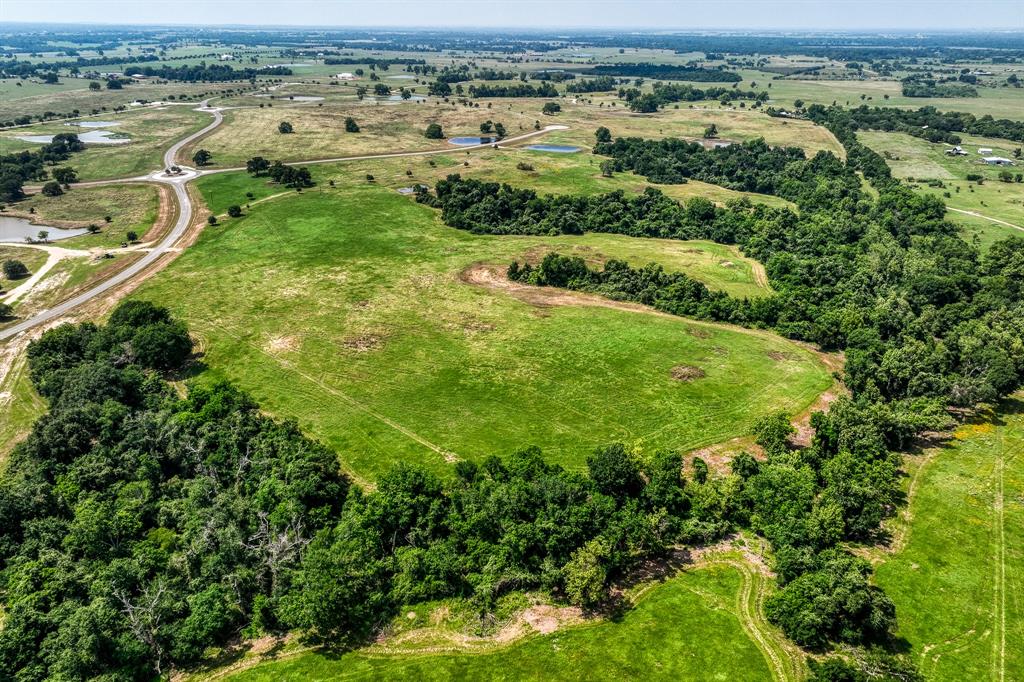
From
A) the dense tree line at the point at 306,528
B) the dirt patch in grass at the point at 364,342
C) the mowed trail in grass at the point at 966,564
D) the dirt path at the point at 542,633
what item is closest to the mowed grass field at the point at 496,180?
the dirt patch in grass at the point at 364,342

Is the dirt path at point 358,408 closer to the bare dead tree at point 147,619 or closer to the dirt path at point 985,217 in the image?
the bare dead tree at point 147,619

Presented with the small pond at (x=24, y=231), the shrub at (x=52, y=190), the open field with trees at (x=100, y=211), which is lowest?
the small pond at (x=24, y=231)

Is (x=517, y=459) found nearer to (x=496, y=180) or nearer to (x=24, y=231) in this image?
(x=496, y=180)

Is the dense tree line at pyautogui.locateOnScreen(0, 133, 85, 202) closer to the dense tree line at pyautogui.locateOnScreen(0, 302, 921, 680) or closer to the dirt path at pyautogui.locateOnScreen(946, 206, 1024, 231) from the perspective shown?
the dense tree line at pyautogui.locateOnScreen(0, 302, 921, 680)

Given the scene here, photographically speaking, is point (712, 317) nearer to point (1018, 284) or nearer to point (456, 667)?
point (1018, 284)

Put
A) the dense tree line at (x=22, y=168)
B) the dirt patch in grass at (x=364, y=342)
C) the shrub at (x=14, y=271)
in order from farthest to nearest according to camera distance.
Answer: the dense tree line at (x=22, y=168), the shrub at (x=14, y=271), the dirt patch in grass at (x=364, y=342)

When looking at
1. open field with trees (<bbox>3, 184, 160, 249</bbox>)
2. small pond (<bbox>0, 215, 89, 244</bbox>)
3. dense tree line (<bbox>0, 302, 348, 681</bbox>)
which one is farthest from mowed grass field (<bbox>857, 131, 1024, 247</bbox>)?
small pond (<bbox>0, 215, 89, 244</bbox>)
